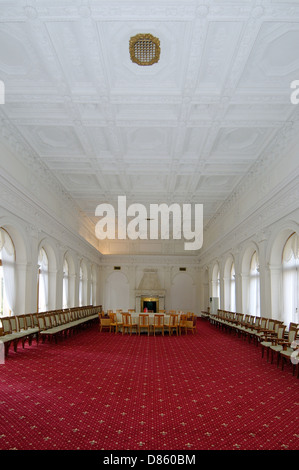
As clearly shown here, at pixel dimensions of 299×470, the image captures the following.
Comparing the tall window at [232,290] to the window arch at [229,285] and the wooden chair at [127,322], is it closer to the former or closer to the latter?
the window arch at [229,285]

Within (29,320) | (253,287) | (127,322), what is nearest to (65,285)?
(127,322)

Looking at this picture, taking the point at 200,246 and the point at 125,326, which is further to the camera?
the point at 200,246

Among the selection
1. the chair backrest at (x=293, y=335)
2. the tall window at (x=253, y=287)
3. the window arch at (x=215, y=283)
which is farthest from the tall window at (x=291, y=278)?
the window arch at (x=215, y=283)

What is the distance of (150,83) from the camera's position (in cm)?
766

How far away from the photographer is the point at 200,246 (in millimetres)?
26719

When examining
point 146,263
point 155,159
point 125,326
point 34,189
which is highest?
point 155,159

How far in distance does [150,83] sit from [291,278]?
699cm

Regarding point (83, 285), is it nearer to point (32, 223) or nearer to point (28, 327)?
point (32, 223)

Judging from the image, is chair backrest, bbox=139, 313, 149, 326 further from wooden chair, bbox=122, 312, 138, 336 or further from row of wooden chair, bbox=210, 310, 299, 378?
row of wooden chair, bbox=210, 310, 299, 378

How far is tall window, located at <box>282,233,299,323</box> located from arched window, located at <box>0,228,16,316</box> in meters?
8.21

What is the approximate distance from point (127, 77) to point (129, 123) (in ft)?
6.63

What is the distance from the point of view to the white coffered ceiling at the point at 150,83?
5.84 metres

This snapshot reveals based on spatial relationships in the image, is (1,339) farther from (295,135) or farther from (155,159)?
(295,135)

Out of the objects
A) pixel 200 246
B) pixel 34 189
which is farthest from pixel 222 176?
pixel 200 246
